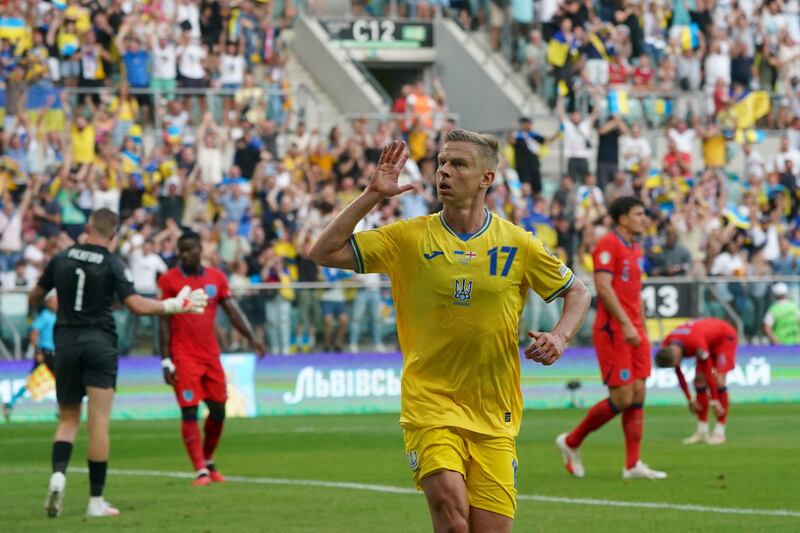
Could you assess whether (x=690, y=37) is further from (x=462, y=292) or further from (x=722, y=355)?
(x=462, y=292)

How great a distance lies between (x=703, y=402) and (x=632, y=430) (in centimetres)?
410

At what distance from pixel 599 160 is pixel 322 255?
77.8 feet

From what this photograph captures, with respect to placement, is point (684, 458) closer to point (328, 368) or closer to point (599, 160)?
point (328, 368)

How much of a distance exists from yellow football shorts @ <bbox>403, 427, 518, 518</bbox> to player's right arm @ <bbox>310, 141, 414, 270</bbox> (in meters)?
0.94

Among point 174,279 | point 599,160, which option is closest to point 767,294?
point 599,160

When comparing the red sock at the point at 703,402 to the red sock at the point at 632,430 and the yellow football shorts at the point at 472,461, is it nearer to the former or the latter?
the red sock at the point at 632,430

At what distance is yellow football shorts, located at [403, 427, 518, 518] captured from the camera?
7.76 metres

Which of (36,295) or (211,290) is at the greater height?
(36,295)

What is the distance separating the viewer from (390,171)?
299 inches

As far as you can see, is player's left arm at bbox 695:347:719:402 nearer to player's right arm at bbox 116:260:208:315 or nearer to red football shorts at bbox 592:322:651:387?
red football shorts at bbox 592:322:651:387

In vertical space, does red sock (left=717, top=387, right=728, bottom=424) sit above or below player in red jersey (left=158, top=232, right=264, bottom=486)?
below

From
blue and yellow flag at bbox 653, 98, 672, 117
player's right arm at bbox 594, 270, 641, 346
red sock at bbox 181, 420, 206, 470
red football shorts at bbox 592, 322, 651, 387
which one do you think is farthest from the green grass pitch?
blue and yellow flag at bbox 653, 98, 672, 117

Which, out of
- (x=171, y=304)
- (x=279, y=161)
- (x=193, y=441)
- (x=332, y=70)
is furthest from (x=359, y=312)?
(x=332, y=70)

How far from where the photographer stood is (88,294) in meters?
12.7
